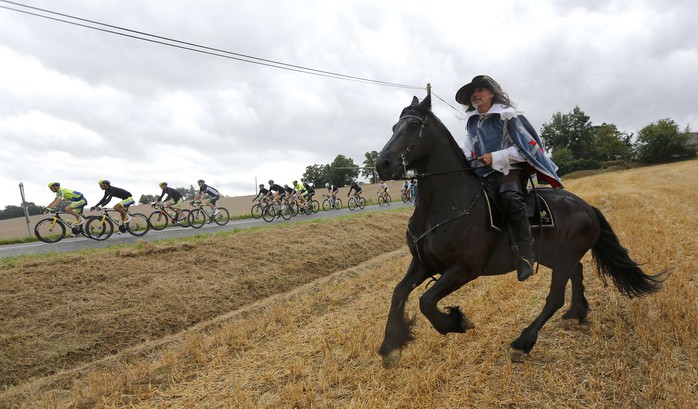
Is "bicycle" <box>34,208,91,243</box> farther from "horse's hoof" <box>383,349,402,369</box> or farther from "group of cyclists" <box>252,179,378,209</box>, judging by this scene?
"horse's hoof" <box>383,349,402,369</box>

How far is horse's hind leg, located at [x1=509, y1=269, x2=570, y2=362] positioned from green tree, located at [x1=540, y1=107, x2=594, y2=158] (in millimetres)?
91253

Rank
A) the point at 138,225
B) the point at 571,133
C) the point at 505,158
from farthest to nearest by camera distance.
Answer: the point at 571,133 → the point at 138,225 → the point at 505,158

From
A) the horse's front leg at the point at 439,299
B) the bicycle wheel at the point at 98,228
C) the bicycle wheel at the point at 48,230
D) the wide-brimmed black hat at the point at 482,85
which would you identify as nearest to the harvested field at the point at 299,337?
the horse's front leg at the point at 439,299

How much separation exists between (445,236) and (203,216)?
17.4 metres

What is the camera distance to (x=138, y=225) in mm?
15281

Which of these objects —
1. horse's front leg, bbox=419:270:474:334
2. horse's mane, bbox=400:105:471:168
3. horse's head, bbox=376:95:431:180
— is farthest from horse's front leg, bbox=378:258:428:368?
horse's mane, bbox=400:105:471:168

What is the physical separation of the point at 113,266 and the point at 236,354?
5594mm

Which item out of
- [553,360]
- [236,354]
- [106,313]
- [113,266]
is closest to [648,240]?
[553,360]

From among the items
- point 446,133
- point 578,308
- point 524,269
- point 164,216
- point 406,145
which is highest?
point 446,133

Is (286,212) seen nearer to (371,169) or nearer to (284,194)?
(284,194)

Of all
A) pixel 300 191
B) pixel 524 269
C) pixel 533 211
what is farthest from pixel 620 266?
pixel 300 191

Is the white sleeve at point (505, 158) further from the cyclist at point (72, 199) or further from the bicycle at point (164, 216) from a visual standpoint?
the bicycle at point (164, 216)

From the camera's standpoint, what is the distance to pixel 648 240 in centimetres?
788

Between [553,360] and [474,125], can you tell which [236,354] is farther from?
[474,125]
